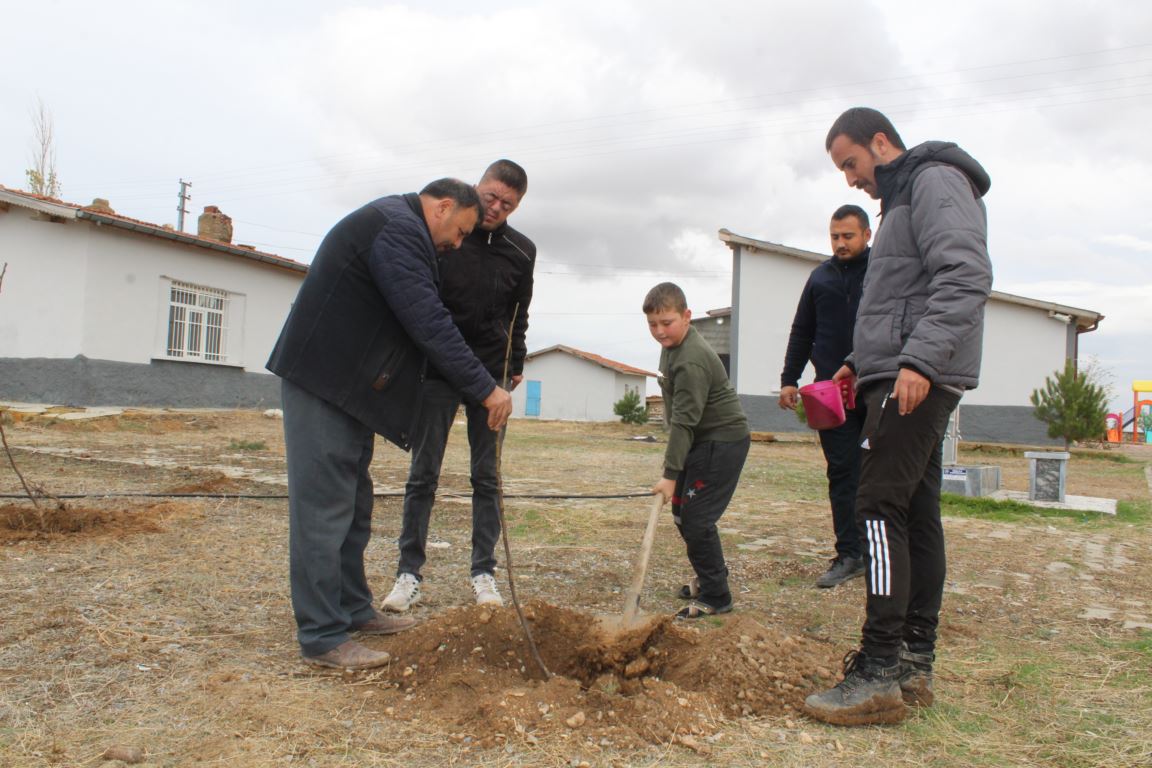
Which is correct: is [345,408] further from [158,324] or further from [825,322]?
[158,324]

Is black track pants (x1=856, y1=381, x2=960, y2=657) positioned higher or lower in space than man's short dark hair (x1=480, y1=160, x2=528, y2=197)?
lower

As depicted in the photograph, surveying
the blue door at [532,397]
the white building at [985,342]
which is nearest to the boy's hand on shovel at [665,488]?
the white building at [985,342]

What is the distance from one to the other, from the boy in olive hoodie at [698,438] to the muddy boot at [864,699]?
1113 millimetres

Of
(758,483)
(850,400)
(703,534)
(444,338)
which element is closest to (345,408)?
(444,338)

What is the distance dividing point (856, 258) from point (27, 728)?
4.01 metres

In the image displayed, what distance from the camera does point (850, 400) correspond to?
3990mm

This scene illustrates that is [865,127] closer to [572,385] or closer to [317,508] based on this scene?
[317,508]

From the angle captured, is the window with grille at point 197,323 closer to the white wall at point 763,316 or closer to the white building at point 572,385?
the white wall at point 763,316

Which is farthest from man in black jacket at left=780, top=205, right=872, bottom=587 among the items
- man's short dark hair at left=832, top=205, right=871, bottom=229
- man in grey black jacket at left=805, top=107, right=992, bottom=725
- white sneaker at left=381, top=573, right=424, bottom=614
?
white sneaker at left=381, top=573, right=424, bottom=614

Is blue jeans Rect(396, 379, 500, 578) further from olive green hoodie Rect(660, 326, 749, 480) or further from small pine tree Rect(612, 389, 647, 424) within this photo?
small pine tree Rect(612, 389, 647, 424)

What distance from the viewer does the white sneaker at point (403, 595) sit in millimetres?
3271

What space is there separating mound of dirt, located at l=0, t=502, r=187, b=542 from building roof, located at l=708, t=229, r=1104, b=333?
62.6 ft

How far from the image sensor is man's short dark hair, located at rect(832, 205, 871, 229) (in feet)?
13.9

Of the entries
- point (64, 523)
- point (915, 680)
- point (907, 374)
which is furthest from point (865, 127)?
point (64, 523)
